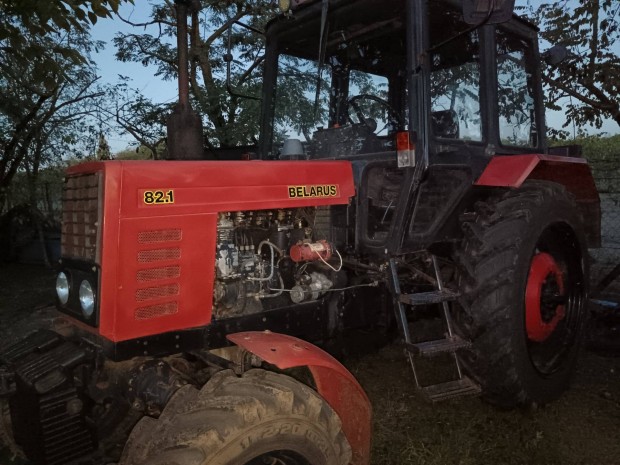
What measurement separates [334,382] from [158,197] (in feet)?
3.64

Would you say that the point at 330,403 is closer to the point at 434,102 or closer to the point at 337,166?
the point at 337,166

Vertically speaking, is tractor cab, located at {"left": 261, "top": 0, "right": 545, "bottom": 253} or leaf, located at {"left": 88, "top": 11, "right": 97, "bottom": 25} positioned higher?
leaf, located at {"left": 88, "top": 11, "right": 97, "bottom": 25}

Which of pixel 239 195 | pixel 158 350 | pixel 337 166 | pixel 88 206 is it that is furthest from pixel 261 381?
pixel 337 166

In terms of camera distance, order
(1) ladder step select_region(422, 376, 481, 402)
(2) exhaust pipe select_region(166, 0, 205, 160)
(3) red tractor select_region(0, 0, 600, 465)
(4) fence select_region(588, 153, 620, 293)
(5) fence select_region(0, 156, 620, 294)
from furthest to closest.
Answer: (4) fence select_region(588, 153, 620, 293), (5) fence select_region(0, 156, 620, 294), (2) exhaust pipe select_region(166, 0, 205, 160), (1) ladder step select_region(422, 376, 481, 402), (3) red tractor select_region(0, 0, 600, 465)

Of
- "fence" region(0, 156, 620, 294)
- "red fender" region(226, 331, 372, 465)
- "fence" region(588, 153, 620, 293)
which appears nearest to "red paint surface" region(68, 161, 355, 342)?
"red fender" region(226, 331, 372, 465)

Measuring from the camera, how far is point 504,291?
2.79 m

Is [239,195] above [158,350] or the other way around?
above

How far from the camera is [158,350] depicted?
2277 mm

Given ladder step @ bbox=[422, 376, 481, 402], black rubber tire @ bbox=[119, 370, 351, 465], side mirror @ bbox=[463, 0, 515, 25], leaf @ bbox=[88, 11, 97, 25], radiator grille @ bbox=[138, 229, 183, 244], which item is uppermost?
leaf @ bbox=[88, 11, 97, 25]

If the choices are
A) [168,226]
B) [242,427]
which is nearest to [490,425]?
[242,427]

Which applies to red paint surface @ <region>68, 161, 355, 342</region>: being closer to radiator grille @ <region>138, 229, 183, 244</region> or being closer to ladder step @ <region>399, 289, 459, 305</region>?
radiator grille @ <region>138, 229, 183, 244</region>

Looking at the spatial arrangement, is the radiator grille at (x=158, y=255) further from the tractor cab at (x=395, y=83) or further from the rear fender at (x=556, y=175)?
the rear fender at (x=556, y=175)

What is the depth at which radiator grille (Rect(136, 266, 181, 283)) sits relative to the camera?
7.18ft

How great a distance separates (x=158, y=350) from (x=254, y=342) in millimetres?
447
